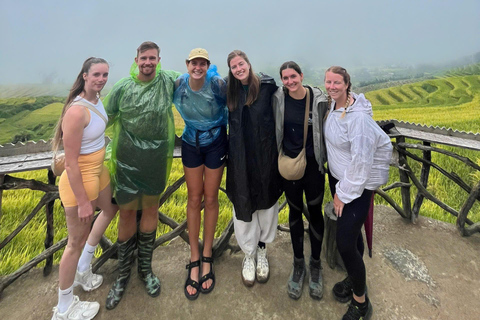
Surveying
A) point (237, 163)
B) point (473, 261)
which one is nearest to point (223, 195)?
point (237, 163)

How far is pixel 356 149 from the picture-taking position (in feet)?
4.57

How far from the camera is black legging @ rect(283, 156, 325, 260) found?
1.81 meters

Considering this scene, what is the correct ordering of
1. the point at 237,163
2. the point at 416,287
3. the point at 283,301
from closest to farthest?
1. the point at 237,163
2. the point at 283,301
3. the point at 416,287

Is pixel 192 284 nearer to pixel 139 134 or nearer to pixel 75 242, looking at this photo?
pixel 75 242

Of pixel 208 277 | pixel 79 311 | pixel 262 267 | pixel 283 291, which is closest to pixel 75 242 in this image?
pixel 79 311

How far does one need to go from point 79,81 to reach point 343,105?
156 centimetres

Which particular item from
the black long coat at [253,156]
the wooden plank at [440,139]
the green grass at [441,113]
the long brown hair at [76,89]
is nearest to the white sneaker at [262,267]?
the black long coat at [253,156]

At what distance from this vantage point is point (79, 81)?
147cm

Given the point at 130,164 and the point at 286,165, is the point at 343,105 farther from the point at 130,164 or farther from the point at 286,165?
the point at 130,164

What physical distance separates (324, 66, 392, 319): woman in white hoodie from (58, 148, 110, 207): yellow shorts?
56.3 inches

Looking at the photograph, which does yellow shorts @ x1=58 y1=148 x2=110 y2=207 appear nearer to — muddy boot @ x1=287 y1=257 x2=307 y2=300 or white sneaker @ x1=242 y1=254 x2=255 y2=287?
white sneaker @ x1=242 y1=254 x2=255 y2=287

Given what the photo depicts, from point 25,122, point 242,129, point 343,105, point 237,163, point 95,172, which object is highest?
point 343,105

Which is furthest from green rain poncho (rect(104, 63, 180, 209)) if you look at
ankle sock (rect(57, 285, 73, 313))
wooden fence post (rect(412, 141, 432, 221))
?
wooden fence post (rect(412, 141, 432, 221))

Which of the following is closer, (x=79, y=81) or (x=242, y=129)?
(x=79, y=81)
